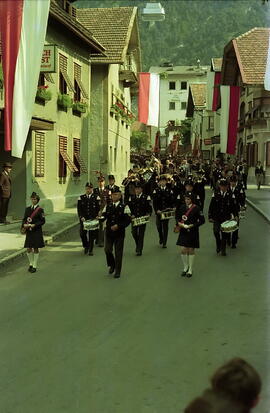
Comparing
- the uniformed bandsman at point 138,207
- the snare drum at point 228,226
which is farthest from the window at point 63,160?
the snare drum at point 228,226

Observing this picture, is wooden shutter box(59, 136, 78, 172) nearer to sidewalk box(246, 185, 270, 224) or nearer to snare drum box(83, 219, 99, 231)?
sidewalk box(246, 185, 270, 224)

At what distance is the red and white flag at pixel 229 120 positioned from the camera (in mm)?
26891

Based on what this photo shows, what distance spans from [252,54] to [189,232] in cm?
3521

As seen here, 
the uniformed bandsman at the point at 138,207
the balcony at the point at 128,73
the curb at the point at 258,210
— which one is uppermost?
the balcony at the point at 128,73

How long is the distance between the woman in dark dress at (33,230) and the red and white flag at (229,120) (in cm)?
1694

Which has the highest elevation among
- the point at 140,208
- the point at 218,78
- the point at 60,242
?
the point at 218,78

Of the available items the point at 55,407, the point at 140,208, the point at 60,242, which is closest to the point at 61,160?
the point at 60,242

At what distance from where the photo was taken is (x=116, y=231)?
416 inches

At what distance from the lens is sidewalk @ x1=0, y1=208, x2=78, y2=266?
12.9 meters

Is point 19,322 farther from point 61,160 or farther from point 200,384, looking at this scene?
point 61,160

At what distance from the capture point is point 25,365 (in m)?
5.85

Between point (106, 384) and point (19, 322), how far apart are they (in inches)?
98.9

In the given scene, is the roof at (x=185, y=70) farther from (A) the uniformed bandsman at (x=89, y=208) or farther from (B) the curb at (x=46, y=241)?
(A) the uniformed bandsman at (x=89, y=208)

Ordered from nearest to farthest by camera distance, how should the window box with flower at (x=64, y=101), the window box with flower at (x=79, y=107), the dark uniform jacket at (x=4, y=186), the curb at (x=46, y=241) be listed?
the curb at (x=46, y=241), the dark uniform jacket at (x=4, y=186), the window box with flower at (x=64, y=101), the window box with flower at (x=79, y=107)
